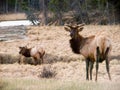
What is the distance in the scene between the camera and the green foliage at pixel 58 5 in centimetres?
3556

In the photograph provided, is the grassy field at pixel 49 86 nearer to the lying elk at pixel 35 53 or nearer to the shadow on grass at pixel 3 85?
the shadow on grass at pixel 3 85

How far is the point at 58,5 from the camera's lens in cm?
3616

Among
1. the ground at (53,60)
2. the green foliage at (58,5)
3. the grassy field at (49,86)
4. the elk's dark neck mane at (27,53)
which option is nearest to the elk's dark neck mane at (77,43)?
the ground at (53,60)

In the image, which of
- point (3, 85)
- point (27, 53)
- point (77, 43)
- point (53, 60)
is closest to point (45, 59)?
point (53, 60)

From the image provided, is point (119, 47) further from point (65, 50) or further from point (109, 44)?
point (109, 44)

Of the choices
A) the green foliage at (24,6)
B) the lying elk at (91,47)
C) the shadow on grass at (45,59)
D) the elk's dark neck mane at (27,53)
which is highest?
the green foliage at (24,6)

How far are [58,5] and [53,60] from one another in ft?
58.0

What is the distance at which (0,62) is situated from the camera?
737 inches

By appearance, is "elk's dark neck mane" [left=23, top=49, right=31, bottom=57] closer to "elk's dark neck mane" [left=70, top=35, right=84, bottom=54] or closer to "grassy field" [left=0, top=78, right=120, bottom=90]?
"elk's dark neck mane" [left=70, top=35, right=84, bottom=54]

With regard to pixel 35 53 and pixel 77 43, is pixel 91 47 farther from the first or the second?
pixel 35 53

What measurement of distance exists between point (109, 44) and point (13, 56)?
26.3ft

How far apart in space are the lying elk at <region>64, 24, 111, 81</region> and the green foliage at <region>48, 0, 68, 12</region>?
69.3 ft

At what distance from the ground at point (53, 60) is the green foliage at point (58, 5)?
794 centimetres

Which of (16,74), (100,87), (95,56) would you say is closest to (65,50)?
(16,74)
